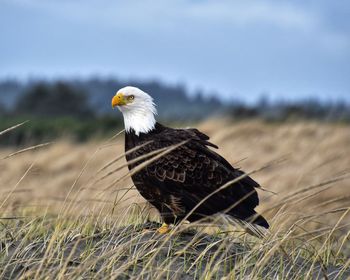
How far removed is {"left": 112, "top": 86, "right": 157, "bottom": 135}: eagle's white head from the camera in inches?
234

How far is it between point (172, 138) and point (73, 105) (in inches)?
2249

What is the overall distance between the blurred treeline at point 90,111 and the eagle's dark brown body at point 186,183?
0.80 meters

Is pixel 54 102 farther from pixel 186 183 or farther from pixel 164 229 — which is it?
pixel 164 229

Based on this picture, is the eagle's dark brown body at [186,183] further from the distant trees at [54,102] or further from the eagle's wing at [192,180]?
the distant trees at [54,102]

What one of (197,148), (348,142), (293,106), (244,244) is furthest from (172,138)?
(293,106)

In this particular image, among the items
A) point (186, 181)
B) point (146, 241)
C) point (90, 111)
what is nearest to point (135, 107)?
point (186, 181)

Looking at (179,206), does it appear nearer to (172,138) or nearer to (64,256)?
(172,138)

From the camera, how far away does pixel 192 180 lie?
A: 5.71m

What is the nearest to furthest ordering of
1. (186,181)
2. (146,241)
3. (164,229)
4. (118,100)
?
(146,241), (164,229), (186,181), (118,100)

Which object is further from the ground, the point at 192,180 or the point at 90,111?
the point at 192,180

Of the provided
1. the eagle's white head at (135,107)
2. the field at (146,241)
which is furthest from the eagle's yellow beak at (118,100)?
the field at (146,241)

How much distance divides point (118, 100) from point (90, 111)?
55920 mm

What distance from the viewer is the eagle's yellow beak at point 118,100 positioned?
5926mm

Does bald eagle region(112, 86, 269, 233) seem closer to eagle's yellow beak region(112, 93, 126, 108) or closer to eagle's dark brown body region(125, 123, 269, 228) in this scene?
eagle's dark brown body region(125, 123, 269, 228)
